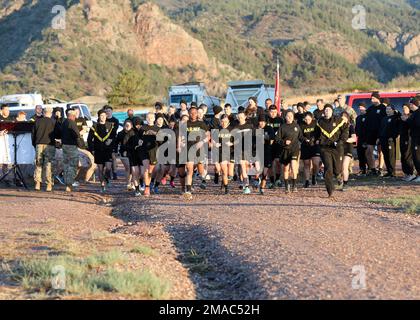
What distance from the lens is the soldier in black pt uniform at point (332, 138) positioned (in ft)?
54.1

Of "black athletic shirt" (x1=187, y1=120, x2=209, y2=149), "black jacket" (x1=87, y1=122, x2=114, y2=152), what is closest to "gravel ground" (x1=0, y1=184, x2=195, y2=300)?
"black jacket" (x1=87, y1=122, x2=114, y2=152)

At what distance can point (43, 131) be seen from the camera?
1914 cm

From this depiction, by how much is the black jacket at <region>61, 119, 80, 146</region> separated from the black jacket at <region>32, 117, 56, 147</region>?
0.40 metres

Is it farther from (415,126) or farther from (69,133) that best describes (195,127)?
(415,126)

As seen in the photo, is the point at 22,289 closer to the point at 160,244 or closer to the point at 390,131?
the point at 160,244

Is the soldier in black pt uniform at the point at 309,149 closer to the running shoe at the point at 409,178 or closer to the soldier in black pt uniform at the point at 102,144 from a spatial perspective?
the running shoe at the point at 409,178

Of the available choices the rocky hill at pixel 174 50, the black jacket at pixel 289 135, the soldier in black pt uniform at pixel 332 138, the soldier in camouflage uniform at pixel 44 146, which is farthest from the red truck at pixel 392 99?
the rocky hill at pixel 174 50

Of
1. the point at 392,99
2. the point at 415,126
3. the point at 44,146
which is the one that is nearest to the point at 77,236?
the point at 44,146

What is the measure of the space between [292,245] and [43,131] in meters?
10.2

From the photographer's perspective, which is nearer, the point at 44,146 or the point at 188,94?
the point at 44,146

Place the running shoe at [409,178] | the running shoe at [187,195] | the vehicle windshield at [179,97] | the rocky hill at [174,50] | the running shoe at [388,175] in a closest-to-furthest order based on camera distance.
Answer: the running shoe at [187,195] < the running shoe at [409,178] < the running shoe at [388,175] < the vehicle windshield at [179,97] < the rocky hill at [174,50]

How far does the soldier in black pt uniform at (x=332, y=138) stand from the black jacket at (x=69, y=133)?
569 cm
